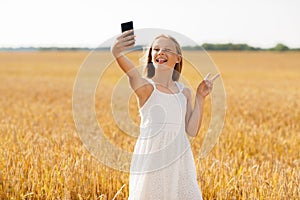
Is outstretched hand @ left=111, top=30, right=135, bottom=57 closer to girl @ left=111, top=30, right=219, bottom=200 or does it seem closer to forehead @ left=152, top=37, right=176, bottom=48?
girl @ left=111, top=30, right=219, bottom=200

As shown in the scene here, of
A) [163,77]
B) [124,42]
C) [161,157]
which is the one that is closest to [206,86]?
[163,77]

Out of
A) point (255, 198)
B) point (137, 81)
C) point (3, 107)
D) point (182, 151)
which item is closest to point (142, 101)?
point (137, 81)

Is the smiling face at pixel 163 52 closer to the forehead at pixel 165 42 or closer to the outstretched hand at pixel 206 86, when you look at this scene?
the forehead at pixel 165 42

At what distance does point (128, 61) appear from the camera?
9.18 ft

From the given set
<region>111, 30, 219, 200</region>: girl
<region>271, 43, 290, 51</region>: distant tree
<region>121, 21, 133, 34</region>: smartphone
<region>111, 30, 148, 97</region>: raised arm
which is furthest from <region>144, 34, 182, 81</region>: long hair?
<region>271, 43, 290, 51</region>: distant tree

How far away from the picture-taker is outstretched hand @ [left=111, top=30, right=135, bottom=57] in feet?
8.83

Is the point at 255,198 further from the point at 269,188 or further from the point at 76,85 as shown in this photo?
the point at 76,85

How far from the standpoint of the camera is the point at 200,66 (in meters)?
3.23

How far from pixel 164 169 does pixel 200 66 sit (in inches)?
30.0

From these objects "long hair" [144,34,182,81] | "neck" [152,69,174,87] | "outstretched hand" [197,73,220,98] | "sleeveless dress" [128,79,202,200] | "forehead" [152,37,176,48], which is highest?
"forehead" [152,37,176,48]

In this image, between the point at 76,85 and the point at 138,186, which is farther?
the point at 76,85

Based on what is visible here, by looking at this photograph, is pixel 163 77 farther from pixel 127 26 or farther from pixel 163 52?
pixel 127 26

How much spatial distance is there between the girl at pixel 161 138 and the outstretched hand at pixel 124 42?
0.28 m

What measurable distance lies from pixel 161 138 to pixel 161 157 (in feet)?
0.40
